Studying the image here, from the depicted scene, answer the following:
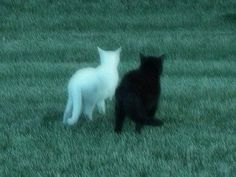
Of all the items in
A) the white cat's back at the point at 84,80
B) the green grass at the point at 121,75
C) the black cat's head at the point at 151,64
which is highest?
the black cat's head at the point at 151,64

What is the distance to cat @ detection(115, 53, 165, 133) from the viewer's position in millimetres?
8646

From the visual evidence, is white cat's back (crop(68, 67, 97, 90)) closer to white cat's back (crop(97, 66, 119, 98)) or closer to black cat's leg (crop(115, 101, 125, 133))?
white cat's back (crop(97, 66, 119, 98))

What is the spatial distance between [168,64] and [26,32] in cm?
641

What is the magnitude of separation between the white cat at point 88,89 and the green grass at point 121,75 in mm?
189

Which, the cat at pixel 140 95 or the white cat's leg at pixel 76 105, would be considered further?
the white cat's leg at pixel 76 105

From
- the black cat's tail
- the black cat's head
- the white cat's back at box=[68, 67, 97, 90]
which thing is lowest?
the black cat's tail

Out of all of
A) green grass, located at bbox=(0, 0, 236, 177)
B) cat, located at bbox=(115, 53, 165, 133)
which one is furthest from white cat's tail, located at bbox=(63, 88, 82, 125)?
cat, located at bbox=(115, 53, 165, 133)

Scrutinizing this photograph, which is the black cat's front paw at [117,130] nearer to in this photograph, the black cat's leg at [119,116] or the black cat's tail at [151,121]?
the black cat's leg at [119,116]

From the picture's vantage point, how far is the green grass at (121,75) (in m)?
7.63

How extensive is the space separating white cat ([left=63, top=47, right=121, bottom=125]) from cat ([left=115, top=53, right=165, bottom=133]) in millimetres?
463

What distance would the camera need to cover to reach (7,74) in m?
14.4

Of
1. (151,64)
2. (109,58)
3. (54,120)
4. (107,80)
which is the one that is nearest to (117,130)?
(107,80)

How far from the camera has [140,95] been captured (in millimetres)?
8883

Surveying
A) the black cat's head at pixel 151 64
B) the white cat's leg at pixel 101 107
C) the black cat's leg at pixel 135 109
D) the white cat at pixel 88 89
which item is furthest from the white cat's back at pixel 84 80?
the black cat's leg at pixel 135 109
